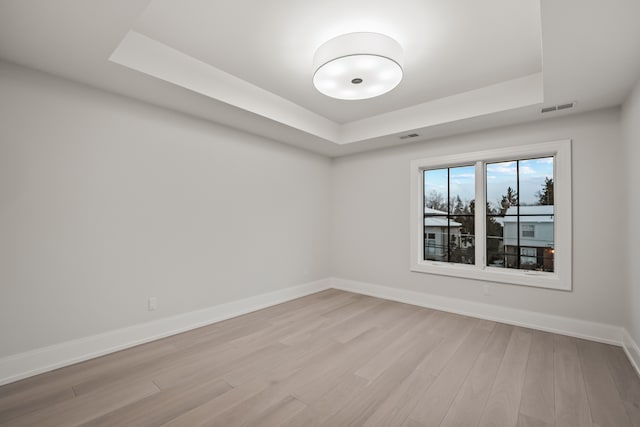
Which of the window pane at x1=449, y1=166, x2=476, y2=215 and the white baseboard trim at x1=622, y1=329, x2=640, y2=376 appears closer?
the white baseboard trim at x1=622, y1=329, x2=640, y2=376

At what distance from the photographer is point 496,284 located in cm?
386

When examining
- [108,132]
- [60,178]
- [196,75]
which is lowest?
[60,178]

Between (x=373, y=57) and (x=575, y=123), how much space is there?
2687 millimetres

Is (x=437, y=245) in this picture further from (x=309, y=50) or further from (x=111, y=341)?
(x=111, y=341)

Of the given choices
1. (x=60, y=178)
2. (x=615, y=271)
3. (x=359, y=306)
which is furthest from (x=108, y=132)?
(x=615, y=271)

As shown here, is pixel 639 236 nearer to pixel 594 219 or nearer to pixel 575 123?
pixel 594 219

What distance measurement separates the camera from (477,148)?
4.08 m

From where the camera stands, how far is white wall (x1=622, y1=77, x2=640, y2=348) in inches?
102

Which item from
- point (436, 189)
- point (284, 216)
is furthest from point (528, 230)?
point (284, 216)

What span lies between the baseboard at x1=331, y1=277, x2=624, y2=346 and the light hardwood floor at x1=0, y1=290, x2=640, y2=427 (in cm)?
15

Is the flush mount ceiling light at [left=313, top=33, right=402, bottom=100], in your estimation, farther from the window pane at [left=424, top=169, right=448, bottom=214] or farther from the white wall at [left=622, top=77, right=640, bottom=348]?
the window pane at [left=424, top=169, right=448, bottom=214]

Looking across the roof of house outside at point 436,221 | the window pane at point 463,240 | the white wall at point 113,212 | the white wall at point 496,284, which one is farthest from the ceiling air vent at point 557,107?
the white wall at point 113,212

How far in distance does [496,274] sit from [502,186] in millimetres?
1183

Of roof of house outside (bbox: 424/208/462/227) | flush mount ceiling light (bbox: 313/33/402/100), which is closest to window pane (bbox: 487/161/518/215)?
roof of house outside (bbox: 424/208/462/227)
